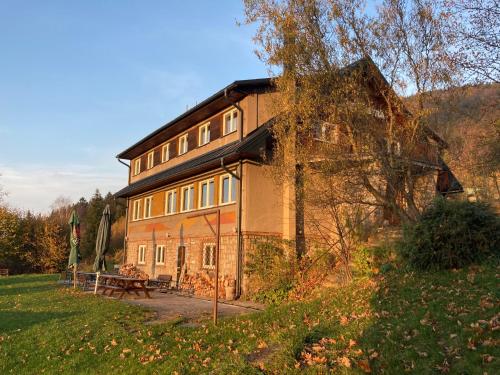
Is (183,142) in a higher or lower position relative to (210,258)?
higher

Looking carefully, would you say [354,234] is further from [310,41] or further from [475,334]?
[475,334]

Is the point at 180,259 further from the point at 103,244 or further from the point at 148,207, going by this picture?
the point at 148,207

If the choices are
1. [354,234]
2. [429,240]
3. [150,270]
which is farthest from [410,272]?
[150,270]

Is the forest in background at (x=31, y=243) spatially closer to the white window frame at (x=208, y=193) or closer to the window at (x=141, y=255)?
the window at (x=141, y=255)

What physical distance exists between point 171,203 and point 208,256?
17.2 ft

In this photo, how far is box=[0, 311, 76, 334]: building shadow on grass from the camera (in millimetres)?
9882

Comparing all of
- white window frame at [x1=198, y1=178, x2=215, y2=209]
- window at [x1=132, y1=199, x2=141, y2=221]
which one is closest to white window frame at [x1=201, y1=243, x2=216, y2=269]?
white window frame at [x1=198, y1=178, x2=215, y2=209]

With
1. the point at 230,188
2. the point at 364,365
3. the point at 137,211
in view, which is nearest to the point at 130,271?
the point at 137,211

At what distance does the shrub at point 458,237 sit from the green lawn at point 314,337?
365mm

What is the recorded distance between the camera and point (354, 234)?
1392 centimetres

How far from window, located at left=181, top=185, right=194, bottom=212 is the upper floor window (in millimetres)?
2223

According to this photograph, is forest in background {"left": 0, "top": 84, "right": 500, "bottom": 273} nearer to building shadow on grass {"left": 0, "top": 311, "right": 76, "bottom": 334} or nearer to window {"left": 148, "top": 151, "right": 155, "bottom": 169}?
building shadow on grass {"left": 0, "top": 311, "right": 76, "bottom": 334}

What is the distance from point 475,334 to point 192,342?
14.7 feet

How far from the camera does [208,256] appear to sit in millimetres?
18453
